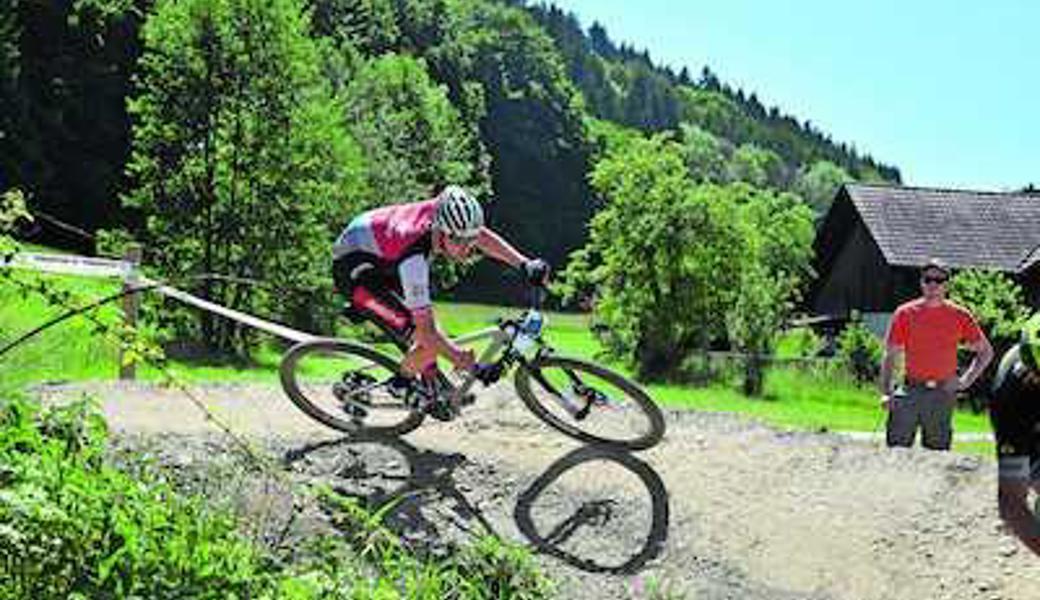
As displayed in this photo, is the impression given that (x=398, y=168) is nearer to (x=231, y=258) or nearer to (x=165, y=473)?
(x=231, y=258)

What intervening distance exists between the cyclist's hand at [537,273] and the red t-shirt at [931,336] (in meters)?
3.08

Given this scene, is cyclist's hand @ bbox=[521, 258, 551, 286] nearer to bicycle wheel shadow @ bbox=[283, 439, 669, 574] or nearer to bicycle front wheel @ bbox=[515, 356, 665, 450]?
bicycle front wheel @ bbox=[515, 356, 665, 450]

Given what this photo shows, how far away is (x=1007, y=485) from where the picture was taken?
16.3 feet

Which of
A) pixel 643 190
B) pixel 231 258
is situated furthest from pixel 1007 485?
pixel 643 190

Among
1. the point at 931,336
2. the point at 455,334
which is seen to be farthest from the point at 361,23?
the point at 931,336

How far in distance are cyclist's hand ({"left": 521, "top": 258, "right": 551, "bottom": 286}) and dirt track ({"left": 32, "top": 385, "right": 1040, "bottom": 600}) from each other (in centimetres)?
128

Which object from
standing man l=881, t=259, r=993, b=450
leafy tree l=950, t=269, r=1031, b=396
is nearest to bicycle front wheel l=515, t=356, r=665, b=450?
standing man l=881, t=259, r=993, b=450

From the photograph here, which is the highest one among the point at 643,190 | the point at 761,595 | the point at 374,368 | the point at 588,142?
the point at 588,142

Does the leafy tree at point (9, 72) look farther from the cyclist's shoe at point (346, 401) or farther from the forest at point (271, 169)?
the cyclist's shoe at point (346, 401)

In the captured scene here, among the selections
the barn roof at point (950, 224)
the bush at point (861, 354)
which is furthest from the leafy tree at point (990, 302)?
the barn roof at point (950, 224)

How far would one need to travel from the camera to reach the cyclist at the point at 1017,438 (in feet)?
16.1

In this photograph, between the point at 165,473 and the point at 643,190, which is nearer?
the point at 165,473

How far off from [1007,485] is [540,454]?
4921mm

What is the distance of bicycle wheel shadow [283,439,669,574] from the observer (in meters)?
7.81
